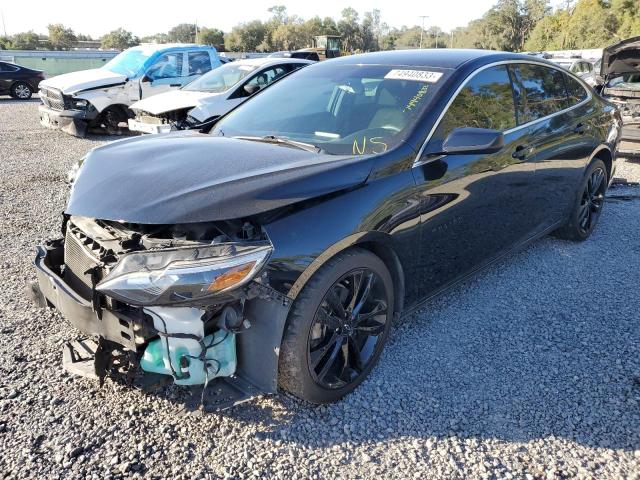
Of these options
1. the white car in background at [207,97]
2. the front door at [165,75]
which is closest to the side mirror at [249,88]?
the white car in background at [207,97]

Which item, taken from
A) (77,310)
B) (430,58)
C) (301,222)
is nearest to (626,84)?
(430,58)

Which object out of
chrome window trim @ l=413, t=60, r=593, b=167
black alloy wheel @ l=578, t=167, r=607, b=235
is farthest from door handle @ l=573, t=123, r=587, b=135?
black alloy wheel @ l=578, t=167, r=607, b=235

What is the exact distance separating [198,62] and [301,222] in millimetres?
11247

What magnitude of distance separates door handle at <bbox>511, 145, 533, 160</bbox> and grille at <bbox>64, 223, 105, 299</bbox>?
9.13 ft

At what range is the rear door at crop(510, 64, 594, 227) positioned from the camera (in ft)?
12.9

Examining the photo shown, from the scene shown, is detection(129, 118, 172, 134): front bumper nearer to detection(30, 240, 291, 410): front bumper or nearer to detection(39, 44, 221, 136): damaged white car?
detection(39, 44, 221, 136): damaged white car

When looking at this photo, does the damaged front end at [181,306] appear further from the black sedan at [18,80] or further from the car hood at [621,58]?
the black sedan at [18,80]

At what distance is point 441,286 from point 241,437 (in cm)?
157

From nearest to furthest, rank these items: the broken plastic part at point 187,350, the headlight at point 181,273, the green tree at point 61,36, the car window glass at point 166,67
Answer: the headlight at point 181,273 → the broken plastic part at point 187,350 → the car window glass at point 166,67 → the green tree at point 61,36

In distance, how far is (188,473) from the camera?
2.22 meters

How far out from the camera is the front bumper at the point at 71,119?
10.6 metres

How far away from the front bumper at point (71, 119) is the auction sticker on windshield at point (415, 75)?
9098 millimetres

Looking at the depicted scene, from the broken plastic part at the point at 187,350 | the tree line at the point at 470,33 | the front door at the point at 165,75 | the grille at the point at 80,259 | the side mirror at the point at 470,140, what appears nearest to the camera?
the broken plastic part at the point at 187,350

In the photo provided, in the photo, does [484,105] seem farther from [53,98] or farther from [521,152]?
[53,98]
